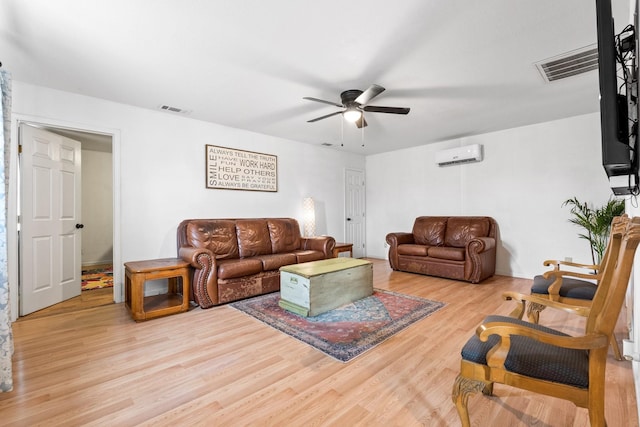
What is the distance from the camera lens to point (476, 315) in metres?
2.93

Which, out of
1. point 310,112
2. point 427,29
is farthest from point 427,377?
point 310,112

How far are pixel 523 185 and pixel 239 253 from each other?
4.46 m

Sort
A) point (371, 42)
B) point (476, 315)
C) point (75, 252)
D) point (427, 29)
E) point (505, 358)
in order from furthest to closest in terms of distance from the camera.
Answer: point (75, 252) → point (476, 315) → point (371, 42) → point (427, 29) → point (505, 358)

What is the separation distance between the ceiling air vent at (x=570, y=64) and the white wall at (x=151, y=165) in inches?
148

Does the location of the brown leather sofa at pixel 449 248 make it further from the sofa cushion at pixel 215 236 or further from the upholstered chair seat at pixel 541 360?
the upholstered chair seat at pixel 541 360

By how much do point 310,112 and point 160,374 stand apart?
10.6ft

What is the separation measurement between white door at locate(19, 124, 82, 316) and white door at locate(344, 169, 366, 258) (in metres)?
4.54

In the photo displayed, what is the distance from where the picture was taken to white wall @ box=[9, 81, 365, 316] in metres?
3.16

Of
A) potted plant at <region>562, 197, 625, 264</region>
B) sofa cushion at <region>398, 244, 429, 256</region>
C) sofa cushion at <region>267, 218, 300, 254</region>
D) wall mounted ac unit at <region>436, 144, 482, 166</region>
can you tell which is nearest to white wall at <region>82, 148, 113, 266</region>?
sofa cushion at <region>267, 218, 300, 254</region>

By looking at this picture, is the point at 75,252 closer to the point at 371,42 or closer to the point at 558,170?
the point at 371,42

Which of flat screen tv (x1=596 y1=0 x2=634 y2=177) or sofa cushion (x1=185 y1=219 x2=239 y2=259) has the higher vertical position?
flat screen tv (x1=596 y1=0 x2=634 y2=177)

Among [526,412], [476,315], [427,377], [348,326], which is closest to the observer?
[526,412]

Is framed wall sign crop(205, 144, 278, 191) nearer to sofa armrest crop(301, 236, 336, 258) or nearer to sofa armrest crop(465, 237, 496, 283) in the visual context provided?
sofa armrest crop(301, 236, 336, 258)

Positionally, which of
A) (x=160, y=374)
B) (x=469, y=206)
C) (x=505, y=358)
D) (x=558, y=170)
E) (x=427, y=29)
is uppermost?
(x=427, y=29)
